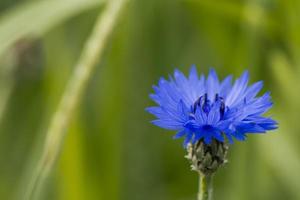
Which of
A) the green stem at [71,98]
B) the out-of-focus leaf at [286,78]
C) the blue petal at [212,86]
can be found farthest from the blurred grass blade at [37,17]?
the blue petal at [212,86]

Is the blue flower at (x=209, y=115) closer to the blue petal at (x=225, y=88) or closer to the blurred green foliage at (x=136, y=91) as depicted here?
the blue petal at (x=225, y=88)

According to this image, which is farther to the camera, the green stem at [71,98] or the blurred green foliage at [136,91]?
the blurred green foliage at [136,91]

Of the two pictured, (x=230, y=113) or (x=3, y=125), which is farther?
(x=3, y=125)

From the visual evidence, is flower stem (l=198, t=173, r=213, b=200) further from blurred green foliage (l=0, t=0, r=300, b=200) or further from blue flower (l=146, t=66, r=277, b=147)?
blurred green foliage (l=0, t=0, r=300, b=200)

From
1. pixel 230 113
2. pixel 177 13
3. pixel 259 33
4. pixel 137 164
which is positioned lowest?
pixel 230 113

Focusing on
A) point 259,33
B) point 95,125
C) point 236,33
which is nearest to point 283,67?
point 259,33

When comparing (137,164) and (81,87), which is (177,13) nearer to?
(137,164)

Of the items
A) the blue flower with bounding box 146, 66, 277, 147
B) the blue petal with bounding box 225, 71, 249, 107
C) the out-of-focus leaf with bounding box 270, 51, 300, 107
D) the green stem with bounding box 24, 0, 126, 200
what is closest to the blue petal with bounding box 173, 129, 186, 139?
the blue flower with bounding box 146, 66, 277, 147
